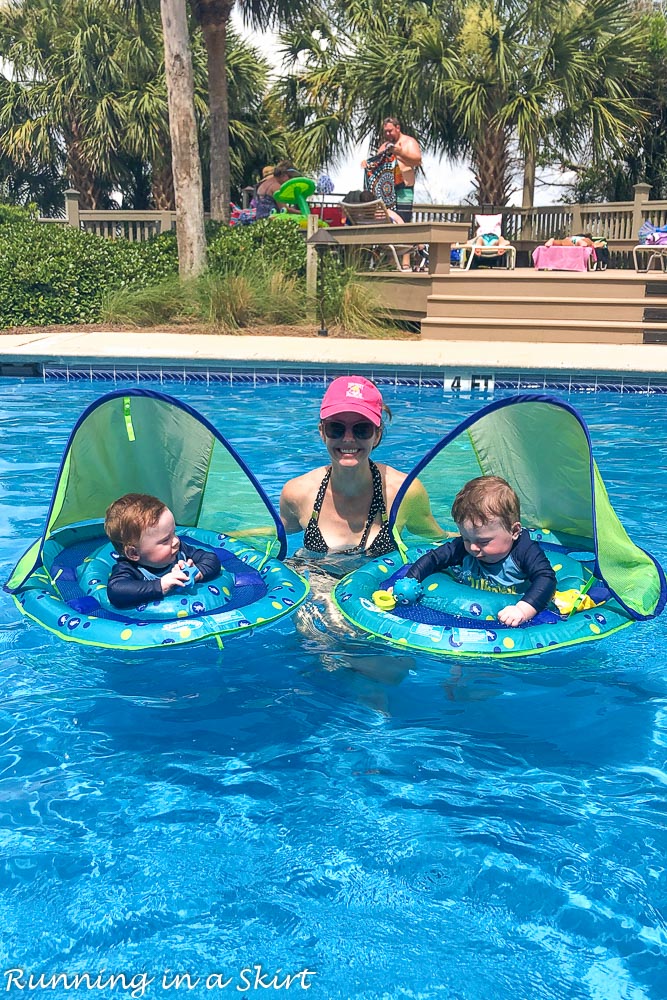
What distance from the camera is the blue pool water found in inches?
99.3

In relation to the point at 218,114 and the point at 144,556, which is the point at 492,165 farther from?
the point at 144,556

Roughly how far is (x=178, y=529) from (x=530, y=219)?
16988 mm

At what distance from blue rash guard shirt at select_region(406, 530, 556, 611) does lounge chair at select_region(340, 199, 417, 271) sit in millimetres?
10985

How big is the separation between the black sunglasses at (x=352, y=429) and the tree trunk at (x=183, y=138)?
1083 cm

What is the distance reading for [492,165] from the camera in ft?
69.1

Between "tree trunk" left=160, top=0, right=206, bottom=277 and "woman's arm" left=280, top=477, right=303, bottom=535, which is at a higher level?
"tree trunk" left=160, top=0, right=206, bottom=277

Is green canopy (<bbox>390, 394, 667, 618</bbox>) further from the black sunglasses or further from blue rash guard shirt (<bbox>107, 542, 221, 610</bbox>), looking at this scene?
blue rash guard shirt (<bbox>107, 542, 221, 610</bbox>)

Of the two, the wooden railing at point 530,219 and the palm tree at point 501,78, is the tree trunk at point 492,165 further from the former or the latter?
the wooden railing at point 530,219

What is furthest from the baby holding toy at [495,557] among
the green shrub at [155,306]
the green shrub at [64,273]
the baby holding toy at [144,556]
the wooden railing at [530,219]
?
the wooden railing at [530,219]

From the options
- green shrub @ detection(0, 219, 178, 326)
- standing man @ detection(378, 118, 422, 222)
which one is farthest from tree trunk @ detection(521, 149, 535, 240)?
green shrub @ detection(0, 219, 178, 326)

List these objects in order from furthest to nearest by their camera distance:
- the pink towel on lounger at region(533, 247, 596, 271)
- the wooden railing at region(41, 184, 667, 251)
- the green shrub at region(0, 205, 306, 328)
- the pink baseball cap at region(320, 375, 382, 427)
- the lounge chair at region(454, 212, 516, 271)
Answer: the wooden railing at region(41, 184, 667, 251) → the lounge chair at region(454, 212, 516, 271) → the pink towel on lounger at region(533, 247, 596, 271) → the green shrub at region(0, 205, 306, 328) → the pink baseball cap at region(320, 375, 382, 427)

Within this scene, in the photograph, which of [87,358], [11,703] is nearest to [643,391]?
[87,358]

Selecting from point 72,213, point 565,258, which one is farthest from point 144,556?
point 72,213

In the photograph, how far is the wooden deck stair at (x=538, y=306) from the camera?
13.0 m
